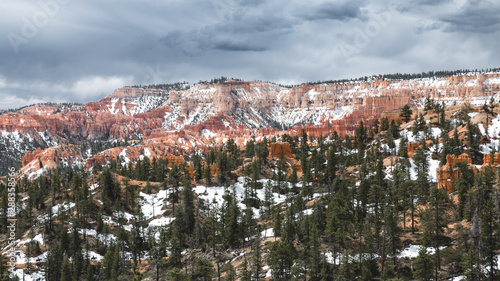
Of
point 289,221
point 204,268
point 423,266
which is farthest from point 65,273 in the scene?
point 423,266

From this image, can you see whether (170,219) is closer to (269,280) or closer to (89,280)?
(89,280)

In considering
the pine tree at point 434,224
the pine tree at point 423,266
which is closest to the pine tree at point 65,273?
the pine tree at point 423,266

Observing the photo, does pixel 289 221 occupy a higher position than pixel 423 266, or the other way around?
pixel 289 221

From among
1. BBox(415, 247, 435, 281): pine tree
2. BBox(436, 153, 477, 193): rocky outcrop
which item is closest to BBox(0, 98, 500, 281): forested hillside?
BBox(415, 247, 435, 281): pine tree

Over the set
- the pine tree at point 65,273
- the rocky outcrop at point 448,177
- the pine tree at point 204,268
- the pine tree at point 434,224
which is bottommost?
the pine tree at point 65,273

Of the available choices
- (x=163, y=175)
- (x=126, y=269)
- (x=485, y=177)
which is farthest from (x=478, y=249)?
(x=163, y=175)

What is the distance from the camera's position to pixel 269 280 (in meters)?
52.3

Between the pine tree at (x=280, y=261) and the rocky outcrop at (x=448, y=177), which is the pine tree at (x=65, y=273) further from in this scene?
the rocky outcrop at (x=448, y=177)

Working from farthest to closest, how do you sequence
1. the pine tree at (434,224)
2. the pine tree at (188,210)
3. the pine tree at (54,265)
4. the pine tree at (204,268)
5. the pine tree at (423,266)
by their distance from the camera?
the pine tree at (188,210) < the pine tree at (54,265) < the pine tree at (204,268) < the pine tree at (434,224) < the pine tree at (423,266)

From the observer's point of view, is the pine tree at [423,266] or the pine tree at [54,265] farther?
the pine tree at [54,265]

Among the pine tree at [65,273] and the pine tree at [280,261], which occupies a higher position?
the pine tree at [280,261]

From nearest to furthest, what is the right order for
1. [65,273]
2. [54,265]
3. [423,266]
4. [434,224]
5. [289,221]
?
1. [423,266]
2. [434,224]
3. [65,273]
4. [54,265]
5. [289,221]

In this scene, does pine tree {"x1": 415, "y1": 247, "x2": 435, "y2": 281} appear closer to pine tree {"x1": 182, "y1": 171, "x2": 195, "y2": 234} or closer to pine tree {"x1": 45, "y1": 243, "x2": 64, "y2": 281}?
pine tree {"x1": 182, "y1": 171, "x2": 195, "y2": 234}

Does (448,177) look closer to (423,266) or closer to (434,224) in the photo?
(434,224)
